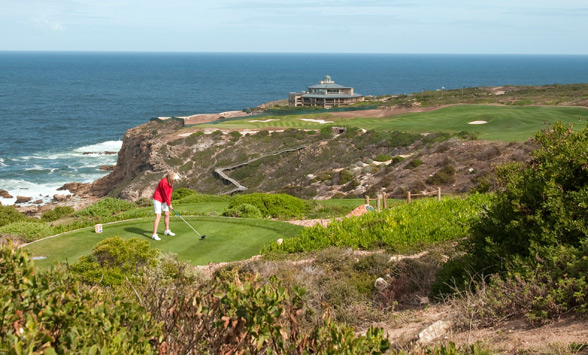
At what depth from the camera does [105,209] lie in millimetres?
22641

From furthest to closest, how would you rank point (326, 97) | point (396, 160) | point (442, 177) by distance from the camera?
point (326, 97) < point (396, 160) < point (442, 177)

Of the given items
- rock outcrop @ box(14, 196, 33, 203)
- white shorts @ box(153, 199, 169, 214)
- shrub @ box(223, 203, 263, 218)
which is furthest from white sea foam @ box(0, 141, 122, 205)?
white shorts @ box(153, 199, 169, 214)

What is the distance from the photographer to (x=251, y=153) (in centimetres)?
4669

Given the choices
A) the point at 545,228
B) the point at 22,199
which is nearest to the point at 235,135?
the point at 22,199

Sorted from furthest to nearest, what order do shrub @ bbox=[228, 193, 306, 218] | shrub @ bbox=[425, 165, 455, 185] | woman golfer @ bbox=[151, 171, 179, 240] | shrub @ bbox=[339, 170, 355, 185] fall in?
shrub @ bbox=[339, 170, 355, 185]
shrub @ bbox=[425, 165, 455, 185]
shrub @ bbox=[228, 193, 306, 218]
woman golfer @ bbox=[151, 171, 179, 240]

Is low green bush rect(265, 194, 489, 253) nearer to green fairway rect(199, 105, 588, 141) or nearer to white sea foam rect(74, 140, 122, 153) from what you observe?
green fairway rect(199, 105, 588, 141)

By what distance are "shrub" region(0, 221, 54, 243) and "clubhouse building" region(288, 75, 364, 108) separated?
199 ft

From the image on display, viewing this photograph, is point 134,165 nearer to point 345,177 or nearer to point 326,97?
point 345,177

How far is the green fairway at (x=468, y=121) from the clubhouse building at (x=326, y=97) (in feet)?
55.7

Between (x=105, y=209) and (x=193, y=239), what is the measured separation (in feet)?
31.0

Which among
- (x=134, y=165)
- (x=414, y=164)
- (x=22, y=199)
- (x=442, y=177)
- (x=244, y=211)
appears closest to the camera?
(x=244, y=211)

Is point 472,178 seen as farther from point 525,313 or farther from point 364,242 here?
point 525,313

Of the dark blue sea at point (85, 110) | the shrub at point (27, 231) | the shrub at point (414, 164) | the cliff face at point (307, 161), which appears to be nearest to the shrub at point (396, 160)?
the cliff face at point (307, 161)

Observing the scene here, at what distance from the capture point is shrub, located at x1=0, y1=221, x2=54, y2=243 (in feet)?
52.7
